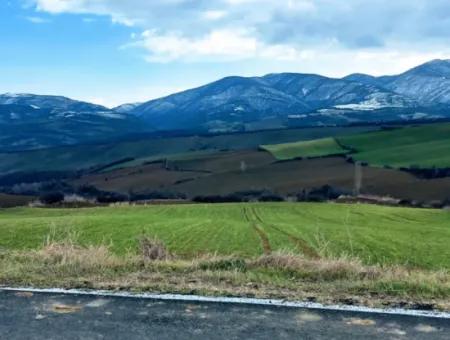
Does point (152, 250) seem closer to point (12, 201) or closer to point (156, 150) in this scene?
point (12, 201)

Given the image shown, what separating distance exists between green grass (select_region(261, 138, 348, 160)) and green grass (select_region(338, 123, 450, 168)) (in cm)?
316

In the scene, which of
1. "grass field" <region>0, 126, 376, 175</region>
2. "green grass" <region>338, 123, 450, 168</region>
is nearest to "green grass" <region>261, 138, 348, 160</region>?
"green grass" <region>338, 123, 450, 168</region>

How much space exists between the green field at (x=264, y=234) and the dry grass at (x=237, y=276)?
10.2 metres

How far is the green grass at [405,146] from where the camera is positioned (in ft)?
343

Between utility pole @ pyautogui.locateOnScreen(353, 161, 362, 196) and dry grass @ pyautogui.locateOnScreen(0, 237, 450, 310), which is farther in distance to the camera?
utility pole @ pyautogui.locateOnScreen(353, 161, 362, 196)

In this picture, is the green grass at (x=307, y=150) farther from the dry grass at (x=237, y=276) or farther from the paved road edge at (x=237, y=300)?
the paved road edge at (x=237, y=300)

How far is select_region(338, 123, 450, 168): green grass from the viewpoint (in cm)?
10462

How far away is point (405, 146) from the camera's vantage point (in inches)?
4793

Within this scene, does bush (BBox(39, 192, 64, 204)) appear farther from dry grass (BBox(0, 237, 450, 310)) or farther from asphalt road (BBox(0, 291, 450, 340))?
asphalt road (BBox(0, 291, 450, 340))

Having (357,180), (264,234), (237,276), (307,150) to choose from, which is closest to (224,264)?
(237,276)

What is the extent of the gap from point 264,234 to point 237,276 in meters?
32.7

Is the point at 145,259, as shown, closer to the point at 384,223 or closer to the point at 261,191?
the point at 384,223

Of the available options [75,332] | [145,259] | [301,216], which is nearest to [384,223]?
[301,216]

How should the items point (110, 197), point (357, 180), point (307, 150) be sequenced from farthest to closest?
point (307, 150), point (110, 197), point (357, 180)
